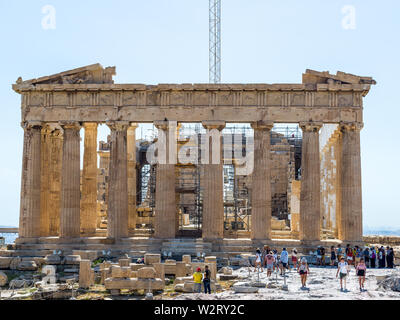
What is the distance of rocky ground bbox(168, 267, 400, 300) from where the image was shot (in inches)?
824

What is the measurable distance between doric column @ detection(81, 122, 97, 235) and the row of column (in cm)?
108

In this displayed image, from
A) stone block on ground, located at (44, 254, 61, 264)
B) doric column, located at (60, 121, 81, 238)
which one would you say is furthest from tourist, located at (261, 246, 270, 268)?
doric column, located at (60, 121, 81, 238)

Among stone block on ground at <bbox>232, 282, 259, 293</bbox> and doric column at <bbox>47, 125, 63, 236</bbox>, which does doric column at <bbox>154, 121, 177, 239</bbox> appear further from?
stone block on ground at <bbox>232, 282, 259, 293</bbox>

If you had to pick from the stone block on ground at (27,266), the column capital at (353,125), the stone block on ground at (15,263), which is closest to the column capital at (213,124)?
the column capital at (353,125)

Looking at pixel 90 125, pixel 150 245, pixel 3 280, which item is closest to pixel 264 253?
pixel 150 245

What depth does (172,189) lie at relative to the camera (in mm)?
38094

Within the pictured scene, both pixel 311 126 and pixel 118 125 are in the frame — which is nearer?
pixel 311 126

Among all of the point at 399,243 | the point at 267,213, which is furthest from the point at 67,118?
the point at 399,243

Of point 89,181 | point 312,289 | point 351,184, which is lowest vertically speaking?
point 312,289

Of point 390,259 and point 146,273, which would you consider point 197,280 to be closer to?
point 146,273

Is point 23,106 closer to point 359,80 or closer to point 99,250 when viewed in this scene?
point 99,250

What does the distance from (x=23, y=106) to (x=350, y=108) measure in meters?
21.4

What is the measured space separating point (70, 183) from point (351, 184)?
59.2 ft

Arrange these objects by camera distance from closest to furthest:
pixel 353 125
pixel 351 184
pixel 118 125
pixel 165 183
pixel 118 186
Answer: pixel 351 184, pixel 353 125, pixel 165 183, pixel 118 186, pixel 118 125
